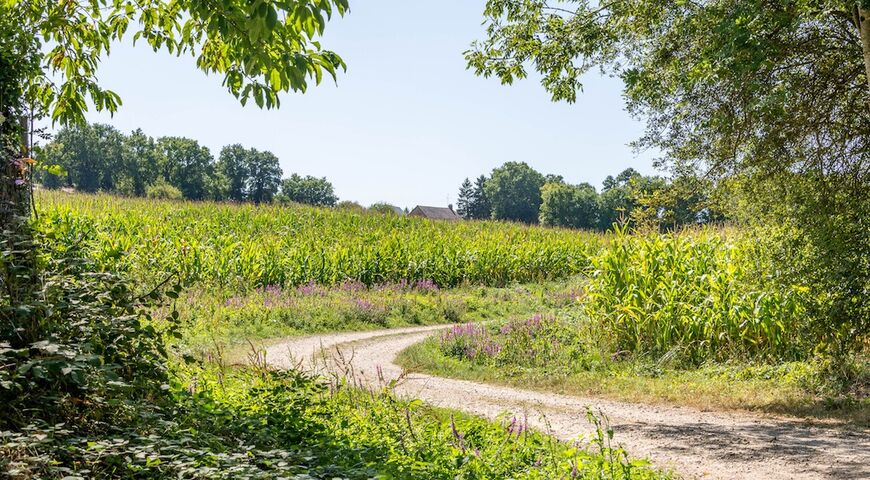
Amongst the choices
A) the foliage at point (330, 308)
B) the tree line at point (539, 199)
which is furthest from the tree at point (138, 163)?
the foliage at point (330, 308)

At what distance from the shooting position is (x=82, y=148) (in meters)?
93.0

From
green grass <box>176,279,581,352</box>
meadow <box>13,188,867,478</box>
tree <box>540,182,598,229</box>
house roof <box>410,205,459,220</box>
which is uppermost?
tree <box>540,182,598,229</box>

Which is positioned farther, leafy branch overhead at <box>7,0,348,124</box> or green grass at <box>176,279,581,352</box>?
green grass at <box>176,279,581,352</box>

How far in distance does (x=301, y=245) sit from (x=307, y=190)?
92870mm

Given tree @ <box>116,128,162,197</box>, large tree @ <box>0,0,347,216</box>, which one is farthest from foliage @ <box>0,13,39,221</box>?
tree @ <box>116,128,162,197</box>

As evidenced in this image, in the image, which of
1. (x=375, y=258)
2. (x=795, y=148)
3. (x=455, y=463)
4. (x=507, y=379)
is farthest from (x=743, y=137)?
(x=375, y=258)

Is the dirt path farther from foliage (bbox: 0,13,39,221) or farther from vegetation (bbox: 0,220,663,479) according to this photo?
foliage (bbox: 0,13,39,221)

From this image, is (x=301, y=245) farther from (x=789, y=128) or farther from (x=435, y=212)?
(x=435, y=212)

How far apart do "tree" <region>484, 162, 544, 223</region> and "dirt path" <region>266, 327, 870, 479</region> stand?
4117 inches

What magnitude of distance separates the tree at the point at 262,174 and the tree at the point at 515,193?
3736cm

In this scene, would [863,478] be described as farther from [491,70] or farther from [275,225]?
[275,225]

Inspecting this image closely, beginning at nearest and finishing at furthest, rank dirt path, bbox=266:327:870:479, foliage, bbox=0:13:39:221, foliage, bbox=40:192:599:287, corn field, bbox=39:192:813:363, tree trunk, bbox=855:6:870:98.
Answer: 1. foliage, bbox=0:13:39:221
2. dirt path, bbox=266:327:870:479
3. tree trunk, bbox=855:6:870:98
4. corn field, bbox=39:192:813:363
5. foliage, bbox=40:192:599:287

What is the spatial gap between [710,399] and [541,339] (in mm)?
4195

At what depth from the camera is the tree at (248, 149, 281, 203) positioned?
351 feet
